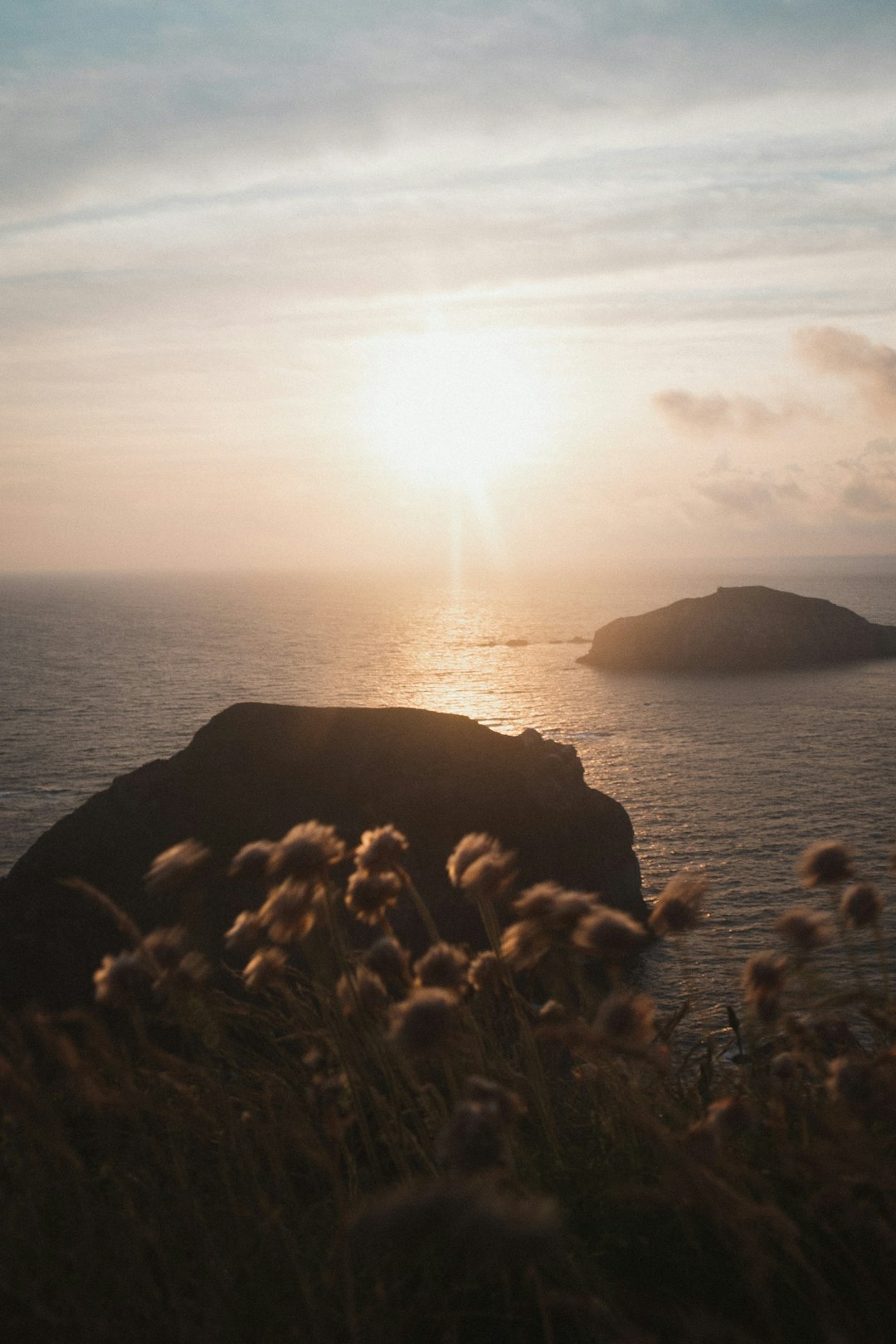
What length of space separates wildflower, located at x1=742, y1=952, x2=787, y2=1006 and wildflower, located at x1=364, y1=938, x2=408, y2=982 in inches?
56.6

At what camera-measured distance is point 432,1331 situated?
13.0 feet

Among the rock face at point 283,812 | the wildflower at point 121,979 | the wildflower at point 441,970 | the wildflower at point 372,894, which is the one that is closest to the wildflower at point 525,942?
the wildflower at point 441,970

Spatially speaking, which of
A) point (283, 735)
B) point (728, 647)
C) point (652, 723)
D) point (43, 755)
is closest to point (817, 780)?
point (652, 723)

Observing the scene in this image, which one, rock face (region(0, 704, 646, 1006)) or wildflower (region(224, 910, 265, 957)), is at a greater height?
wildflower (region(224, 910, 265, 957))

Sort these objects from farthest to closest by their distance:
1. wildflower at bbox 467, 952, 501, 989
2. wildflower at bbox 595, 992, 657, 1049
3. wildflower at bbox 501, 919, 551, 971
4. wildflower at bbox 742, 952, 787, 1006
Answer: wildflower at bbox 467, 952, 501, 989
wildflower at bbox 742, 952, 787, 1006
wildflower at bbox 501, 919, 551, 971
wildflower at bbox 595, 992, 657, 1049

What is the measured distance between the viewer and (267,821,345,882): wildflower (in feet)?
13.9

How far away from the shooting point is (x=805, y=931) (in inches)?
175

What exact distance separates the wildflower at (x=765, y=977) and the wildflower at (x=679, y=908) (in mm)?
324

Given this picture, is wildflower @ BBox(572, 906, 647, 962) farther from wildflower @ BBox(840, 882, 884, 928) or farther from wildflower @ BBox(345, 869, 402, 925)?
wildflower @ BBox(840, 882, 884, 928)

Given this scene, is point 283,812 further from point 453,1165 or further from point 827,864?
point 453,1165

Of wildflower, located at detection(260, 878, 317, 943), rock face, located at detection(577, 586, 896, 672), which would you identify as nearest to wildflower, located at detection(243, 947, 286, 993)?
wildflower, located at detection(260, 878, 317, 943)

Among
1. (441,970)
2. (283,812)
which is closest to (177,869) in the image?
(441,970)

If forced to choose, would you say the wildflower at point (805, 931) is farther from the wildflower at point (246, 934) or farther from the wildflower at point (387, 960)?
the wildflower at point (246, 934)

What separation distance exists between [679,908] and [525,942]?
0.90m
